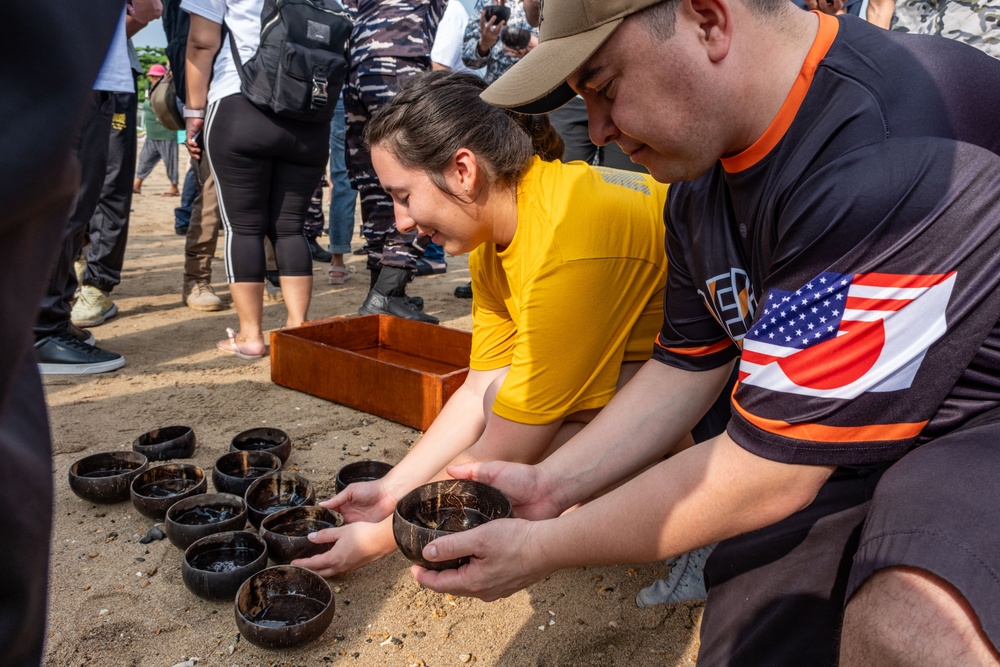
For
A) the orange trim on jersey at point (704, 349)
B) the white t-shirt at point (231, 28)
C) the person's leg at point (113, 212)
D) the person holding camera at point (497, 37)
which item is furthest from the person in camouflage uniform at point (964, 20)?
the person's leg at point (113, 212)

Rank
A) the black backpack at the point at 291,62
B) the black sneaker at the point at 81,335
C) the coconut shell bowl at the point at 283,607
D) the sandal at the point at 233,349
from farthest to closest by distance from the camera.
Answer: the sandal at the point at 233,349, the black sneaker at the point at 81,335, the black backpack at the point at 291,62, the coconut shell bowl at the point at 283,607

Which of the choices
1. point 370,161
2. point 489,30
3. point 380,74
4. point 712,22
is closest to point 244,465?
point 712,22

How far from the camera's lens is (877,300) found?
4.18ft

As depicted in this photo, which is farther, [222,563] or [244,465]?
[244,465]

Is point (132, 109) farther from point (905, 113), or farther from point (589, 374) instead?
point (905, 113)

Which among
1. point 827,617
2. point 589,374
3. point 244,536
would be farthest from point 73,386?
point 827,617

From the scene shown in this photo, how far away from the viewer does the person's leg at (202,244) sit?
5.16m

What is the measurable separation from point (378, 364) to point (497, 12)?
3.15 m

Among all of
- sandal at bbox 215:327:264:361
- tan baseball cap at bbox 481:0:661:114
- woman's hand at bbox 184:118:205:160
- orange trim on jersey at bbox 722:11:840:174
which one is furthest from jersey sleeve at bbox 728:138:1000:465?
woman's hand at bbox 184:118:205:160

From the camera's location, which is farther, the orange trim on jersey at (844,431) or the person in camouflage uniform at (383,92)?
the person in camouflage uniform at (383,92)

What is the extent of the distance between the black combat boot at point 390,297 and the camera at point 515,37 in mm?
1626

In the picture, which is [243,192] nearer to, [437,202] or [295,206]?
[295,206]

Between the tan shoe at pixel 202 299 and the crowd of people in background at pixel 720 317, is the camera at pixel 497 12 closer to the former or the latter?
the tan shoe at pixel 202 299

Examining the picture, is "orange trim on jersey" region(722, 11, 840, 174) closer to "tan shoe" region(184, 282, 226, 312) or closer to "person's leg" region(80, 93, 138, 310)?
"person's leg" region(80, 93, 138, 310)
